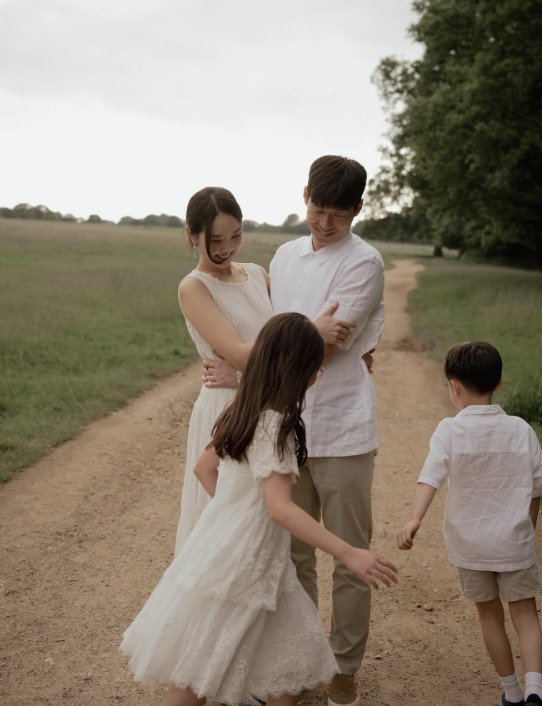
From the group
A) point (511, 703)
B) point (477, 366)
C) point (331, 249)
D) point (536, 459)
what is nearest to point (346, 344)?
point (331, 249)

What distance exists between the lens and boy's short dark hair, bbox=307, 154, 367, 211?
313 cm

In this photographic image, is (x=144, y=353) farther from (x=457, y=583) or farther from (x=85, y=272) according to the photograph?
(x=85, y=272)

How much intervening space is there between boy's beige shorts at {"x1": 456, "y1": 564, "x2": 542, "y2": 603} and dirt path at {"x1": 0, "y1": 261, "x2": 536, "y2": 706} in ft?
1.98

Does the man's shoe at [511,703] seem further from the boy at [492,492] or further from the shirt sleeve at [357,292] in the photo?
the shirt sleeve at [357,292]

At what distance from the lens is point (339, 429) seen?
3.30m

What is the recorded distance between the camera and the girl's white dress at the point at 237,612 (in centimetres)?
283

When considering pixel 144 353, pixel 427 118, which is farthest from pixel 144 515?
pixel 427 118

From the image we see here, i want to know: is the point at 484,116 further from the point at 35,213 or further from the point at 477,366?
the point at 35,213

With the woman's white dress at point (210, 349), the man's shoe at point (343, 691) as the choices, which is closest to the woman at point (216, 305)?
the woman's white dress at point (210, 349)

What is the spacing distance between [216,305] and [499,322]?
1219cm

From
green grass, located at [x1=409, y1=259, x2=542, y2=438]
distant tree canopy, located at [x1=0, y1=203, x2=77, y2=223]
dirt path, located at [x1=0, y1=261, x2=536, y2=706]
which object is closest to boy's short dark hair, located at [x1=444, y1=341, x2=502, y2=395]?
dirt path, located at [x1=0, y1=261, x2=536, y2=706]

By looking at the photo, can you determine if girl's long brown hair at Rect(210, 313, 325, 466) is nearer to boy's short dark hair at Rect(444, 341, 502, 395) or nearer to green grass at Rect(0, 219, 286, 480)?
boy's short dark hair at Rect(444, 341, 502, 395)

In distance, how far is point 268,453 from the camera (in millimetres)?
2797

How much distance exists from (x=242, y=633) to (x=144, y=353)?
9185 millimetres
